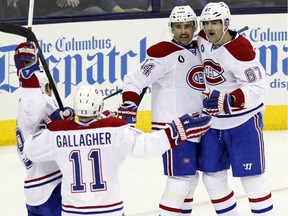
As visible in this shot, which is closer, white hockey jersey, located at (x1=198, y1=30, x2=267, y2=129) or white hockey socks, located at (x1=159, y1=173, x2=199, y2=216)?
white hockey jersey, located at (x1=198, y1=30, x2=267, y2=129)

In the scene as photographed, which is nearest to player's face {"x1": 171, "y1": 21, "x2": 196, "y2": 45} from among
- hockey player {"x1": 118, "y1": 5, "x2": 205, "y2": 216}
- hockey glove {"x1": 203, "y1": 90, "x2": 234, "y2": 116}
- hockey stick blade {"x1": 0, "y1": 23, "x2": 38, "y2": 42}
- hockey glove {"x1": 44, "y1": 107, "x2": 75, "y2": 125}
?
hockey player {"x1": 118, "y1": 5, "x2": 205, "y2": 216}

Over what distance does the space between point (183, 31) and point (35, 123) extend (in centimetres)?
103

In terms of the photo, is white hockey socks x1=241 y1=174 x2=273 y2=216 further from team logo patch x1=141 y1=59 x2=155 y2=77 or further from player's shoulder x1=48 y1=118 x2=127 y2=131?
player's shoulder x1=48 y1=118 x2=127 y2=131

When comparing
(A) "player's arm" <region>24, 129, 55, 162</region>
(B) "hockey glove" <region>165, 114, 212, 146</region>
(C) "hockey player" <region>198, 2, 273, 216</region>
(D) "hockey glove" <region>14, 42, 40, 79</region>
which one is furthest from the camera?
(C) "hockey player" <region>198, 2, 273, 216</region>

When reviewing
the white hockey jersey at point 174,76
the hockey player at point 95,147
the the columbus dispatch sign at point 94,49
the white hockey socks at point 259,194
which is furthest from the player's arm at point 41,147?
the the columbus dispatch sign at point 94,49

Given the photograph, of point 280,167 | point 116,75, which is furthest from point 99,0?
point 280,167

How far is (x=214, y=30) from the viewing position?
5.45 meters

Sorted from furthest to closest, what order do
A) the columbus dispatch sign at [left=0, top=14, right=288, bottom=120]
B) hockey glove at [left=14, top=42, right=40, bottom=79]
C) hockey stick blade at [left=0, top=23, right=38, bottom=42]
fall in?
the columbus dispatch sign at [left=0, top=14, right=288, bottom=120] → hockey stick blade at [left=0, top=23, right=38, bottom=42] → hockey glove at [left=14, top=42, right=40, bottom=79]

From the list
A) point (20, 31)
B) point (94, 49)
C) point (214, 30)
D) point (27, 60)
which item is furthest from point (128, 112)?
point (94, 49)

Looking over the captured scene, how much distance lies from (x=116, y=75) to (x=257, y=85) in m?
2.73

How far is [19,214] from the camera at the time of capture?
6.35 metres

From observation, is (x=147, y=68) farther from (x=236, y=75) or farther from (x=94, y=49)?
(x=94, y=49)

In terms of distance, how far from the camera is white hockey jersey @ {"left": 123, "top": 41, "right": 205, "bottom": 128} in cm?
561

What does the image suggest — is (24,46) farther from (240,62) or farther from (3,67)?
(3,67)
